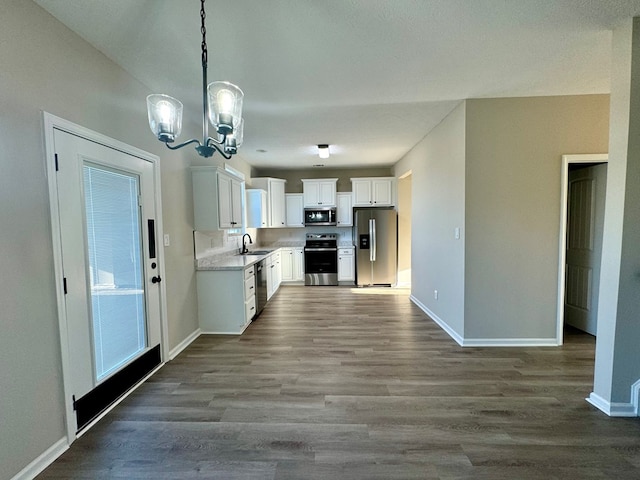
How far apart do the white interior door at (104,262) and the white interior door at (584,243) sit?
15.5 feet

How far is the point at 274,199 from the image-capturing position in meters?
6.17

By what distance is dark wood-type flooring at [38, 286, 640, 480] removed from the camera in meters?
1.57

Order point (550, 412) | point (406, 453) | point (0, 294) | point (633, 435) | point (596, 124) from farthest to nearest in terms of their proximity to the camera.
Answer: point (596, 124) < point (550, 412) < point (633, 435) < point (406, 453) < point (0, 294)

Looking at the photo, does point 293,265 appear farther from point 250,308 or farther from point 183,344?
point 183,344

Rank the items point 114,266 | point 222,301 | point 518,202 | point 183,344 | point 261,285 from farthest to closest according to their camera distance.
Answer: point 261,285 < point 222,301 < point 183,344 < point 518,202 < point 114,266

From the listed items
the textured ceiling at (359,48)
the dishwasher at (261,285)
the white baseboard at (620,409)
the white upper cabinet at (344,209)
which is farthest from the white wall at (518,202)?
the white upper cabinet at (344,209)

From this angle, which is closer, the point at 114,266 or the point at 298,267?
the point at 114,266

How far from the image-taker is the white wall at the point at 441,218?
123 inches

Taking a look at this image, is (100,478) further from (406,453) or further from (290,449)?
(406,453)

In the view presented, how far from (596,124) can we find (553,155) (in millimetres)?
516

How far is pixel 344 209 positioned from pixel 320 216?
58cm

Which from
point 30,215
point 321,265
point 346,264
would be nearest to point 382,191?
point 346,264

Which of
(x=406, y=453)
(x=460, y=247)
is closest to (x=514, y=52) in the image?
(x=460, y=247)

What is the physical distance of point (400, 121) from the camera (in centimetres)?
353
